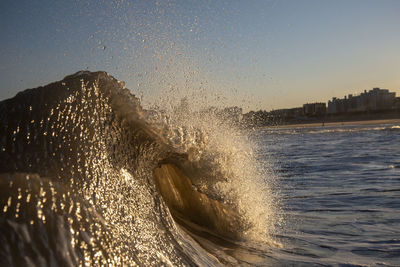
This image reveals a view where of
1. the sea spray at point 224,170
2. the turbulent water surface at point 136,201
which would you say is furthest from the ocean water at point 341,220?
the sea spray at point 224,170

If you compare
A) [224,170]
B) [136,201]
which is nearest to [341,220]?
[224,170]

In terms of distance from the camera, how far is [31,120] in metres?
1.61

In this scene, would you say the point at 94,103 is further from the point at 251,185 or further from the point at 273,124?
the point at 273,124

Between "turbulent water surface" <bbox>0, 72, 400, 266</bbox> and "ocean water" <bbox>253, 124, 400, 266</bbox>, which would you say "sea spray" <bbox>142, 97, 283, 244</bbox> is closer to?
"turbulent water surface" <bbox>0, 72, 400, 266</bbox>

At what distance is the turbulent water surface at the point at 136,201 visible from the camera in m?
1.33

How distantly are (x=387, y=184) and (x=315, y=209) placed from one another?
1934 mm

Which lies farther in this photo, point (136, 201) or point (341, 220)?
point (341, 220)

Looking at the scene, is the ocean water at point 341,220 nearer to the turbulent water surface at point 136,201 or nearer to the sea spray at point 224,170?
the turbulent water surface at point 136,201

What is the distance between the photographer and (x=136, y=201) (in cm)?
196

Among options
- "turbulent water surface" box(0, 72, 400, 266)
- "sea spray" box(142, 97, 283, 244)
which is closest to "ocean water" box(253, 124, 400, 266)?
"turbulent water surface" box(0, 72, 400, 266)

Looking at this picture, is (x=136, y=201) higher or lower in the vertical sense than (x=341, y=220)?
higher

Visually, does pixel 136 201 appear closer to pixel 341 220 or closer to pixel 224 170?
pixel 224 170

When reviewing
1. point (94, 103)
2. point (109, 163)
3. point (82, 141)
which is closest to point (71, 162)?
point (82, 141)

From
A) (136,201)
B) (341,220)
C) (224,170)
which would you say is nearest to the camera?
(136,201)
